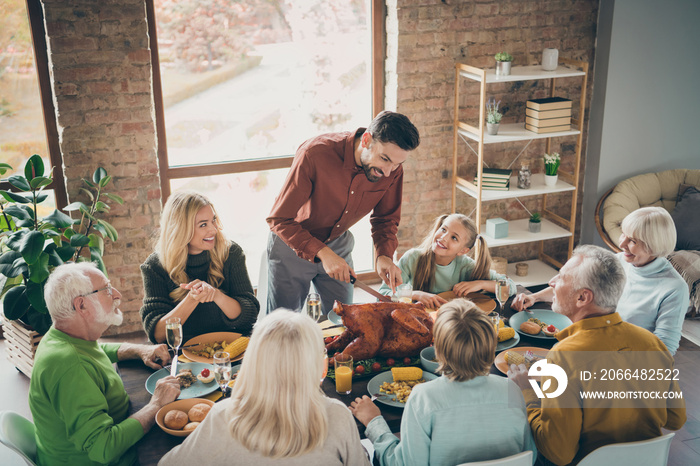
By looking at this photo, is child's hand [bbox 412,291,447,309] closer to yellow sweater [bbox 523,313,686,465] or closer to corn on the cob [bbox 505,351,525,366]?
corn on the cob [bbox 505,351,525,366]

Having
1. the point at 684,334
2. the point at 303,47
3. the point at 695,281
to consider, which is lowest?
the point at 684,334

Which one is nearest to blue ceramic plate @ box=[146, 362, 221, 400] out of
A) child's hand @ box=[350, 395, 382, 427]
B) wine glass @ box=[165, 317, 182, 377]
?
wine glass @ box=[165, 317, 182, 377]

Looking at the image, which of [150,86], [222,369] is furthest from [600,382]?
[150,86]

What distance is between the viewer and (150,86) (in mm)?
4082

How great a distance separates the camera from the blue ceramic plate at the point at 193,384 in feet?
7.35

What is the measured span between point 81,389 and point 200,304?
85 cm

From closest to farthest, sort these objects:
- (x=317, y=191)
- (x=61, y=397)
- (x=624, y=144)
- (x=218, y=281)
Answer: (x=61, y=397) → (x=218, y=281) → (x=317, y=191) → (x=624, y=144)

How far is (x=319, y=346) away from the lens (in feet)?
5.87

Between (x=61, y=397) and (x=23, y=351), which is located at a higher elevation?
(x=61, y=397)

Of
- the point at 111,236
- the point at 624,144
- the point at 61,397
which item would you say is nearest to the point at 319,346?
the point at 61,397

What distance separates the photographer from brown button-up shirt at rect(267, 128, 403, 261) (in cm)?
304

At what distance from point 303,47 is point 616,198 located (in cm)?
256

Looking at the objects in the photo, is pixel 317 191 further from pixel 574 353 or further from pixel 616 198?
pixel 616 198

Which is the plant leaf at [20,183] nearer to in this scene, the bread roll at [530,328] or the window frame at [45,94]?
the window frame at [45,94]
